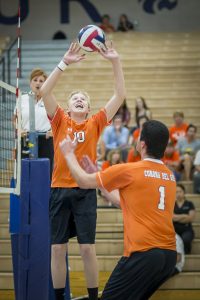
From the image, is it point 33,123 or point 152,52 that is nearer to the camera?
point 33,123

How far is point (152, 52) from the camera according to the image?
21969 mm

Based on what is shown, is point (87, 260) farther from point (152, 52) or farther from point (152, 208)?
point (152, 52)

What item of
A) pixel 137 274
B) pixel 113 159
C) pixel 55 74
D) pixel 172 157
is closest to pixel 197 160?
pixel 172 157

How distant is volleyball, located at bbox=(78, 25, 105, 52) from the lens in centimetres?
695

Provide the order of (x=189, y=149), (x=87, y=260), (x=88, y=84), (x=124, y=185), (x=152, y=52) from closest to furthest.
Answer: (x=124, y=185) → (x=87, y=260) → (x=189, y=149) → (x=88, y=84) → (x=152, y=52)

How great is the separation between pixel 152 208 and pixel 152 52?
650 inches

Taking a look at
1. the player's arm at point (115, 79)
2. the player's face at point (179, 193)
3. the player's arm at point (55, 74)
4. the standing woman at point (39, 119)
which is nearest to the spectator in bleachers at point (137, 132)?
the player's face at point (179, 193)

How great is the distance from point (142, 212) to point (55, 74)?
74.0 inches

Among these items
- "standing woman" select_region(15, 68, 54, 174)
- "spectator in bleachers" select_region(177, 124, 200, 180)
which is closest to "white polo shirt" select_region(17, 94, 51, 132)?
"standing woman" select_region(15, 68, 54, 174)

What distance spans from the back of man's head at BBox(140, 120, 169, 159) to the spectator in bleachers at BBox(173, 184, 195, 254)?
571cm

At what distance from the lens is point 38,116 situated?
27.5ft

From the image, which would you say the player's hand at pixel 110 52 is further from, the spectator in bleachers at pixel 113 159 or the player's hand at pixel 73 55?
the spectator in bleachers at pixel 113 159

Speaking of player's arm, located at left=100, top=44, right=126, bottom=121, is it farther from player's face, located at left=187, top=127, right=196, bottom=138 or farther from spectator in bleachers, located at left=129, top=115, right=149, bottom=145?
player's face, located at left=187, top=127, right=196, bottom=138

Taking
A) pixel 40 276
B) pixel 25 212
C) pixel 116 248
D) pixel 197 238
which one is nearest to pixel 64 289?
pixel 40 276
